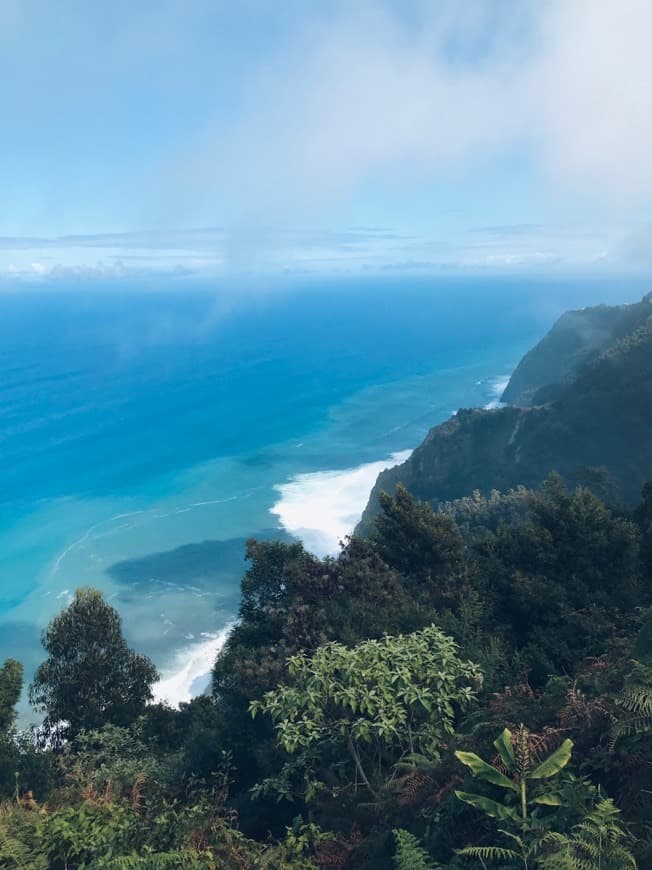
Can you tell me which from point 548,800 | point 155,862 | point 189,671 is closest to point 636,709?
point 548,800

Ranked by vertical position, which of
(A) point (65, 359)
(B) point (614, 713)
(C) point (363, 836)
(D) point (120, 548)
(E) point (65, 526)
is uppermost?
(A) point (65, 359)

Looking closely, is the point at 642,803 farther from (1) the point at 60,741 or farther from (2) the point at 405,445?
(2) the point at 405,445

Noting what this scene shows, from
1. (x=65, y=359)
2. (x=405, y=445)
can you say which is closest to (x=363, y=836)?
(x=405, y=445)

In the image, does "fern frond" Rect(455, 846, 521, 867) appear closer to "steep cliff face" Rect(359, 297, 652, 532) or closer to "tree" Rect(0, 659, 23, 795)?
"tree" Rect(0, 659, 23, 795)

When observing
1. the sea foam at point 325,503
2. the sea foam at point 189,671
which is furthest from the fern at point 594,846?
the sea foam at point 325,503

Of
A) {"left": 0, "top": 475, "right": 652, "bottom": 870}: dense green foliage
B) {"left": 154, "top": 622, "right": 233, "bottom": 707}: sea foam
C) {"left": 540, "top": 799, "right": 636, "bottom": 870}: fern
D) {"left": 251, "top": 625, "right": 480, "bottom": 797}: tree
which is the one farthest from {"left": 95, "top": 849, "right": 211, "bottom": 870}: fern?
{"left": 154, "top": 622, "right": 233, "bottom": 707}: sea foam

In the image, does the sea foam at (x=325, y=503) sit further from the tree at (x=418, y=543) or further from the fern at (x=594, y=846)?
the fern at (x=594, y=846)

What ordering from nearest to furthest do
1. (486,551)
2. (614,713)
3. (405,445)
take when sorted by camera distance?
Answer: 1. (614,713)
2. (486,551)
3. (405,445)
